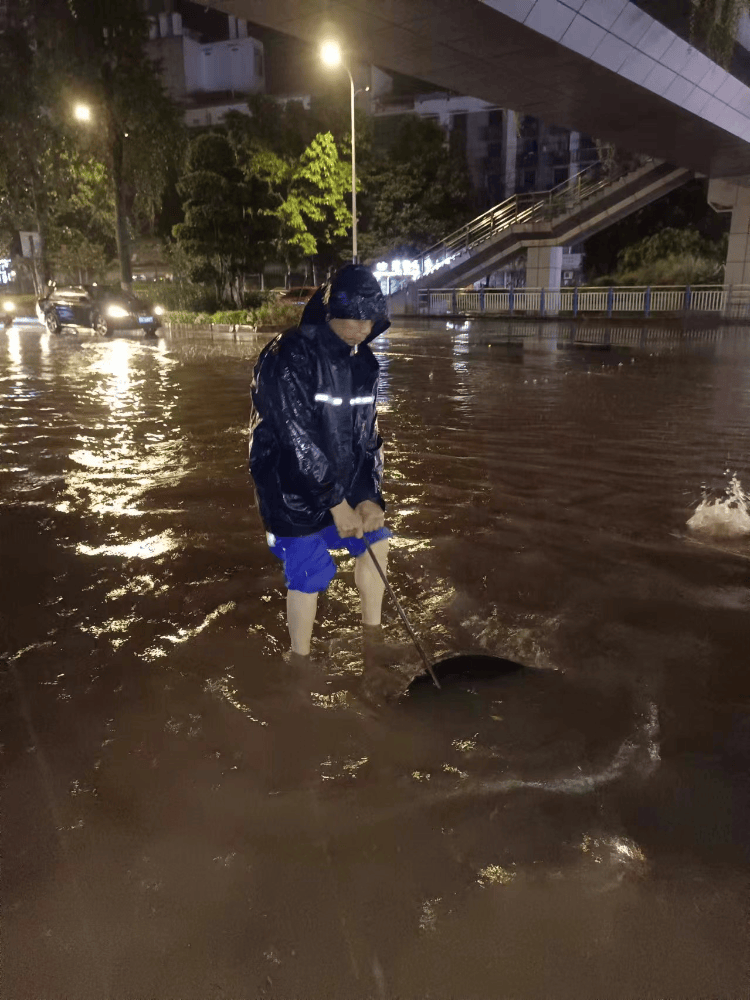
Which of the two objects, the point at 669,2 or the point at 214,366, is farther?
the point at 669,2

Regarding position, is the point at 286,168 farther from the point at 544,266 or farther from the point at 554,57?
the point at 554,57

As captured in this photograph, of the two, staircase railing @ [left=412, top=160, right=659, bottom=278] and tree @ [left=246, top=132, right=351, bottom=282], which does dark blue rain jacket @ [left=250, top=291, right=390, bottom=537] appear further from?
staircase railing @ [left=412, top=160, right=659, bottom=278]

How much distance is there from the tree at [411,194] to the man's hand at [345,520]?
3927 centimetres

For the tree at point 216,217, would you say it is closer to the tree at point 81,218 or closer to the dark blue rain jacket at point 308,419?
the tree at point 81,218

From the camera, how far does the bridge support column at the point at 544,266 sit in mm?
33500

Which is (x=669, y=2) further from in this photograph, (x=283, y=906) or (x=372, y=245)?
(x=283, y=906)

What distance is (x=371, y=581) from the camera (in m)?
3.79

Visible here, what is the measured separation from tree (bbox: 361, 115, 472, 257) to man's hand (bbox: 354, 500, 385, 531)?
39061 mm

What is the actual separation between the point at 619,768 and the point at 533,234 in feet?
111

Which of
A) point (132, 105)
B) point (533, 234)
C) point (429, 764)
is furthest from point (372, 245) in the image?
point (429, 764)

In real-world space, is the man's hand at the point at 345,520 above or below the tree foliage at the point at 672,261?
below

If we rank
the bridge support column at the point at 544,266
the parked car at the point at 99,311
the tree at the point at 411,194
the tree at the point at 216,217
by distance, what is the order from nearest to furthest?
1. the parked car at the point at 99,311
2. the tree at the point at 216,217
3. the bridge support column at the point at 544,266
4. the tree at the point at 411,194

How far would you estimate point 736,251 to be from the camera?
101 ft

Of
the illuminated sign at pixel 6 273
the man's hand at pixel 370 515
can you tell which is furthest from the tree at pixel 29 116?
the man's hand at pixel 370 515
